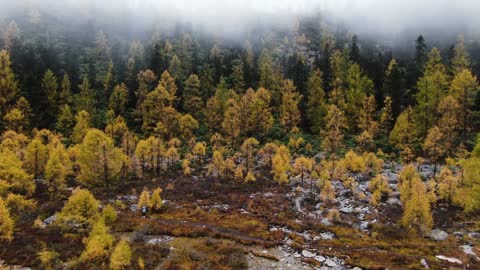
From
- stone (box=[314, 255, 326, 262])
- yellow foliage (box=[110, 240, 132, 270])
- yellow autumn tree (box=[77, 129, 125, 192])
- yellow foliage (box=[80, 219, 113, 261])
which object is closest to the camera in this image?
yellow foliage (box=[110, 240, 132, 270])

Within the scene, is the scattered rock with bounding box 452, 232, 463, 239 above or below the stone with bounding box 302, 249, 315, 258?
above

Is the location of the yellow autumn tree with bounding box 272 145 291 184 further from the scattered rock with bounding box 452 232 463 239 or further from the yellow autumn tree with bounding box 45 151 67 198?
the yellow autumn tree with bounding box 45 151 67 198

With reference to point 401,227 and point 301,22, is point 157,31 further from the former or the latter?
point 401,227

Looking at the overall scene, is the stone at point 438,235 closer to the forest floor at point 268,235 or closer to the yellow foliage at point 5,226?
the forest floor at point 268,235

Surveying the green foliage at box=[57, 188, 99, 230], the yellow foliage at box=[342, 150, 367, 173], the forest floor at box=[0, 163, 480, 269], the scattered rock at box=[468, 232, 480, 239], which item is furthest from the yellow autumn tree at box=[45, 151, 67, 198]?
the scattered rock at box=[468, 232, 480, 239]

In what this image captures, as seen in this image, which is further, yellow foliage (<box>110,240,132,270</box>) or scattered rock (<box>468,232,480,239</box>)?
scattered rock (<box>468,232,480,239</box>)

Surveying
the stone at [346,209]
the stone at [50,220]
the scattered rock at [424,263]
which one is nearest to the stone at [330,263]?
the scattered rock at [424,263]

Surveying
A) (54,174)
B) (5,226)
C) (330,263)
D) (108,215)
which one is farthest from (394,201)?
(54,174)

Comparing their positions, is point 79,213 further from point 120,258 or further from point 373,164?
point 373,164

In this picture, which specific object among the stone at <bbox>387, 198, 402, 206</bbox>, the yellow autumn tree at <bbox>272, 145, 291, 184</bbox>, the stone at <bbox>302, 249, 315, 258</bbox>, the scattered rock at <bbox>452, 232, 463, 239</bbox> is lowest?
the stone at <bbox>302, 249, 315, 258</bbox>
